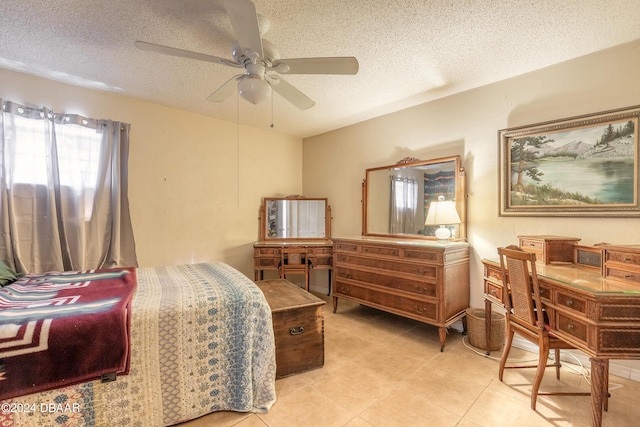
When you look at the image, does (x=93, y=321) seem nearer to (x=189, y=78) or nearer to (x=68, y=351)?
(x=68, y=351)

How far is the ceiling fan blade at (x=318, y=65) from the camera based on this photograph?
1690 millimetres

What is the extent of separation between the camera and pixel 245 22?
1.42 m

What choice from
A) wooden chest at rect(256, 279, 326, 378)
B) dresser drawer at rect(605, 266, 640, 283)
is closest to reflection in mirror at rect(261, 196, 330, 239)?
wooden chest at rect(256, 279, 326, 378)

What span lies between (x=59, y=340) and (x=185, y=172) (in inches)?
102

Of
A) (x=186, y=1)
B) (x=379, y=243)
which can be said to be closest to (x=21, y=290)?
(x=186, y=1)

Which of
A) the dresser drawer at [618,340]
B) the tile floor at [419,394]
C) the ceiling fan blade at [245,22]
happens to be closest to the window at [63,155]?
the ceiling fan blade at [245,22]

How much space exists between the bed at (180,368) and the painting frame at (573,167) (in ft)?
8.04

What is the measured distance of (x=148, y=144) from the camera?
3.26 m

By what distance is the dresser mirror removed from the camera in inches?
113

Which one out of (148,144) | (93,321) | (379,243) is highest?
(148,144)

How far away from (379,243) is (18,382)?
2625mm

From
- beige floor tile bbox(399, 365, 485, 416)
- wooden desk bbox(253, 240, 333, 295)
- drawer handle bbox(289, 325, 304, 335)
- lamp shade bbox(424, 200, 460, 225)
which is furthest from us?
wooden desk bbox(253, 240, 333, 295)

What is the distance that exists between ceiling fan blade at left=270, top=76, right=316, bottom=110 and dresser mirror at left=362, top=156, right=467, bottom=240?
157 centimetres

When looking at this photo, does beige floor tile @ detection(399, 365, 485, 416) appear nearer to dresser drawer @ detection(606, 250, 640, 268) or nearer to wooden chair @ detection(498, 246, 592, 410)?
wooden chair @ detection(498, 246, 592, 410)
